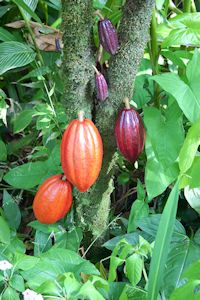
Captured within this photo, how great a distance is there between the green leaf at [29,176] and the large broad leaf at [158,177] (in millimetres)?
260

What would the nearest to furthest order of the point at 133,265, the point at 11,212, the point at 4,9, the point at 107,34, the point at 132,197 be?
the point at 133,265 → the point at 107,34 → the point at 11,212 → the point at 132,197 → the point at 4,9

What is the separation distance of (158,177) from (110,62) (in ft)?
0.83

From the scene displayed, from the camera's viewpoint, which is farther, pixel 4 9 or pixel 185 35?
pixel 4 9

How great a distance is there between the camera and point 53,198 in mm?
1026

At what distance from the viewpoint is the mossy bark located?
0.90 m

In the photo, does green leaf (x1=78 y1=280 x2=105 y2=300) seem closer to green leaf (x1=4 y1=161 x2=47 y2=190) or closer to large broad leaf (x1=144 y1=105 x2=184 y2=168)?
large broad leaf (x1=144 y1=105 x2=184 y2=168)

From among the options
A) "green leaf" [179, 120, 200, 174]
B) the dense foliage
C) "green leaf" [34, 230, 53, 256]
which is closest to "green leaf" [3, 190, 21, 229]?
the dense foliage

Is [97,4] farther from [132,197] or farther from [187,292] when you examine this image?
[187,292]

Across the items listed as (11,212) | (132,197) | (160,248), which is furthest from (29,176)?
(160,248)

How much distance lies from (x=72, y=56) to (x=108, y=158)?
26 cm

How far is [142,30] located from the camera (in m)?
0.93

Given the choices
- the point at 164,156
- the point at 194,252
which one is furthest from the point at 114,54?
the point at 194,252

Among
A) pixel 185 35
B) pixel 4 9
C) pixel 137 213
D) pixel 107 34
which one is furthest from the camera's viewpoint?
pixel 4 9

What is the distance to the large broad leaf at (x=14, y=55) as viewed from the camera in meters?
1.24
